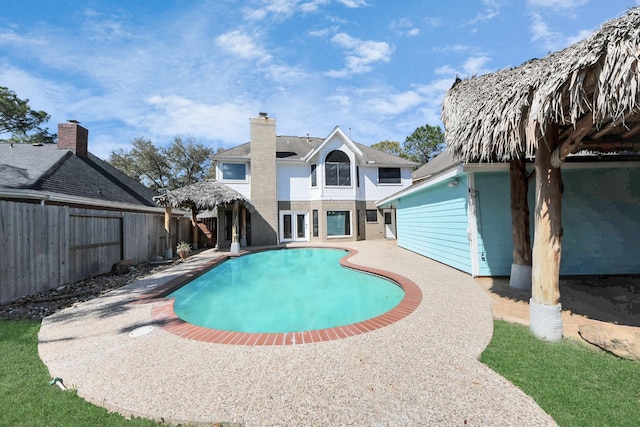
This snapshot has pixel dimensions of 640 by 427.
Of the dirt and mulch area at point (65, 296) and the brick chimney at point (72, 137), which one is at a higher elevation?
the brick chimney at point (72, 137)

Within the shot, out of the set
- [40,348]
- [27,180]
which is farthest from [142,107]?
[40,348]

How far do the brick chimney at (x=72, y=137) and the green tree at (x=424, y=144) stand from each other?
40176 mm

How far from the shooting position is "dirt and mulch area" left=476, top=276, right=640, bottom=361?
355 centimetres

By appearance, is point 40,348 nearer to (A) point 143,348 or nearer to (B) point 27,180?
(A) point 143,348

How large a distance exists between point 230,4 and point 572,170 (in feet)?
41.6

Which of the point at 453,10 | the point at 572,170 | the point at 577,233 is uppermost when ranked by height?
the point at 453,10

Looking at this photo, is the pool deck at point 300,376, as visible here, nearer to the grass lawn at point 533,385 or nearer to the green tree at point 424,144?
the grass lawn at point 533,385

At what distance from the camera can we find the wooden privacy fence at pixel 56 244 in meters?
6.23

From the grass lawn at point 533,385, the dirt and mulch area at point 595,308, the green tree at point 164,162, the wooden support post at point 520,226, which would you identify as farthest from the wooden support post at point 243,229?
the green tree at point 164,162

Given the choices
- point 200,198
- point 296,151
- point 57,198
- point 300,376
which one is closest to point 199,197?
point 200,198

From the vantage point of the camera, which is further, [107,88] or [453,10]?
[107,88]

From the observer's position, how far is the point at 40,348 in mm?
3930

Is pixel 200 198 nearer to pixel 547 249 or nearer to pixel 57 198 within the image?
pixel 57 198

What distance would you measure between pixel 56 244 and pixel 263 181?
13167 millimetres
